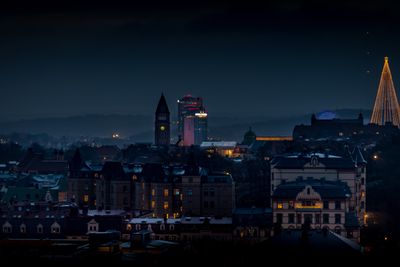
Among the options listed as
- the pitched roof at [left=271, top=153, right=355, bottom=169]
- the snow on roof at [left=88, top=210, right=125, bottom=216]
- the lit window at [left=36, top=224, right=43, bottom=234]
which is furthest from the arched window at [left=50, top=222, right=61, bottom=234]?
the pitched roof at [left=271, top=153, right=355, bottom=169]

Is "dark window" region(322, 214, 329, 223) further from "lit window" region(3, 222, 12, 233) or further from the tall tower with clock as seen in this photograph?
the tall tower with clock

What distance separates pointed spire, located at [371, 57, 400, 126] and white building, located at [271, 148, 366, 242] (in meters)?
74.2

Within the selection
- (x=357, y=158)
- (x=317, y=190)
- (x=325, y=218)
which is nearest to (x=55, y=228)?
(x=317, y=190)

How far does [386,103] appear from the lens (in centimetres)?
16512

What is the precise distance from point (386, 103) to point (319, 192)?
308ft

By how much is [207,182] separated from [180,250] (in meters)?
23.7

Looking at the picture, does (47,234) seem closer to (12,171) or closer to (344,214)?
(344,214)

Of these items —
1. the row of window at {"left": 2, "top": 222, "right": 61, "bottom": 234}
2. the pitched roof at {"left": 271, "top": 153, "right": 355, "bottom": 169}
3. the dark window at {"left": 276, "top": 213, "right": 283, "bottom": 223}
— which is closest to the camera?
the row of window at {"left": 2, "top": 222, "right": 61, "bottom": 234}

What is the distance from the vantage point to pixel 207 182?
84.8m

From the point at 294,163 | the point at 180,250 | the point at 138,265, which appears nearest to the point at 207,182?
the point at 294,163

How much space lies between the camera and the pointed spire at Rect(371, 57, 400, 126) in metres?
158

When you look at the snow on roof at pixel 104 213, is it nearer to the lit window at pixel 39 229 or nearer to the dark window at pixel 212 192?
the lit window at pixel 39 229

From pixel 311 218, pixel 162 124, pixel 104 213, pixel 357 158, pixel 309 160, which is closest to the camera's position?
pixel 311 218

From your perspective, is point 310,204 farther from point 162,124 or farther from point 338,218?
point 162,124
